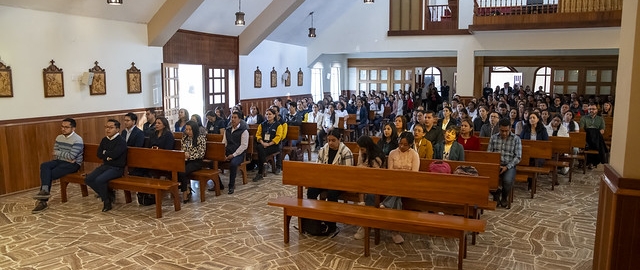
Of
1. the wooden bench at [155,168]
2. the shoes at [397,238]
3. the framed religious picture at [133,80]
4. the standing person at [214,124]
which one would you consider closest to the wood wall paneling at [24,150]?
the framed religious picture at [133,80]

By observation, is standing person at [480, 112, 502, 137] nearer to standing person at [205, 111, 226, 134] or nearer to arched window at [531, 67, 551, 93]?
standing person at [205, 111, 226, 134]

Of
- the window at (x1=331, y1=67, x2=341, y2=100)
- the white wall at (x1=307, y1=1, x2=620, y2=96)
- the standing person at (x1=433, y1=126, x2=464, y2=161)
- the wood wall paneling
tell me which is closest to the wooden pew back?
the standing person at (x1=433, y1=126, x2=464, y2=161)

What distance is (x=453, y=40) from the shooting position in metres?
14.4

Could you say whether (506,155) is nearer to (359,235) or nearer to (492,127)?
(492,127)

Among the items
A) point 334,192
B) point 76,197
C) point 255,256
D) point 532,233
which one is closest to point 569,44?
point 532,233

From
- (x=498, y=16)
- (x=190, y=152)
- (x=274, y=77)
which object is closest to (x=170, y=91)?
(x=190, y=152)

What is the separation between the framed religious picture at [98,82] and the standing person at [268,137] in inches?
114

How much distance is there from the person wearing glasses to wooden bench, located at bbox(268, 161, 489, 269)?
3.24 metres

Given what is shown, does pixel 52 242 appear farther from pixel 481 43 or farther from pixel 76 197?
pixel 481 43

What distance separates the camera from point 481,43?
13.9 meters

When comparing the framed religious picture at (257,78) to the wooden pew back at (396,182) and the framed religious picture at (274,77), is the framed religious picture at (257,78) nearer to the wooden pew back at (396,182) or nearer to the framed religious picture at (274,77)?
the framed religious picture at (274,77)

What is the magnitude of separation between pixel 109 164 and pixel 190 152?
108 centimetres

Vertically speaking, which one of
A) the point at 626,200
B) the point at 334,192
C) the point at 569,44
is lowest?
the point at 334,192

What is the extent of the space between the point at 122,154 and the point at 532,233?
5.25 metres
